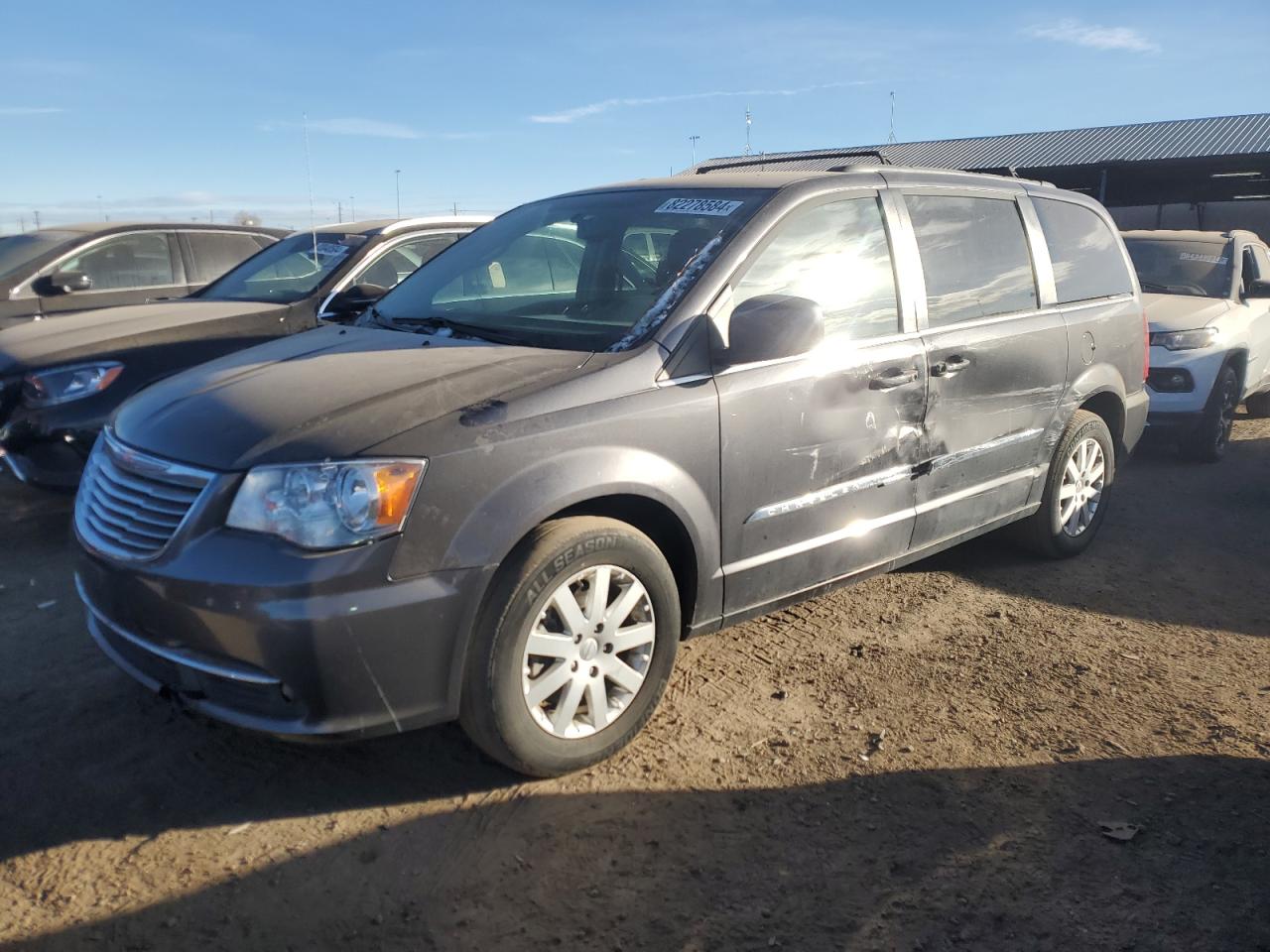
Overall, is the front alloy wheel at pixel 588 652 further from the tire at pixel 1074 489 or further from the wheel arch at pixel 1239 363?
the wheel arch at pixel 1239 363

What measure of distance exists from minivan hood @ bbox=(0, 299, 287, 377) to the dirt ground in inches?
59.8

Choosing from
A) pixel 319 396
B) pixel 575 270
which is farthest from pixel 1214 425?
pixel 319 396

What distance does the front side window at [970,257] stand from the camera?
427 cm

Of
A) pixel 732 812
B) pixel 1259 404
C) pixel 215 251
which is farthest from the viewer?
pixel 1259 404

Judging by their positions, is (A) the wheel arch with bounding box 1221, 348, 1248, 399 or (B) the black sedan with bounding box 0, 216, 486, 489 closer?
(B) the black sedan with bounding box 0, 216, 486, 489

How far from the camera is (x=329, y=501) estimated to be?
2734mm

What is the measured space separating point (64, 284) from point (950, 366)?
21.4 feet

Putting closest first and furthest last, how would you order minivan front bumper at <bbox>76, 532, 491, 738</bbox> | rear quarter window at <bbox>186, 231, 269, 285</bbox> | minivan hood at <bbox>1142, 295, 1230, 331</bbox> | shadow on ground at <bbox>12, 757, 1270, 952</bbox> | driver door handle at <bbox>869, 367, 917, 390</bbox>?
1. shadow on ground at <bbox>12, 757, 1270, 952</bbox>
2. minivan front bumper at <bbox>76, 532, 491, 738</bbox>
3. driver door handle at <bbox>869, 367, 917, 390</bbox>
4. minivan hood at <bbox>1142, 295, 1230, 331</bbox>
5. rear quarter window at <bbox>186, 231, 269, 285</bbox>

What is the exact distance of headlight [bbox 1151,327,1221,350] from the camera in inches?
310

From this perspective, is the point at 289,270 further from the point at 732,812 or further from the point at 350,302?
the point at 732,812

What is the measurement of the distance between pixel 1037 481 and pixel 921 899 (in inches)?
110

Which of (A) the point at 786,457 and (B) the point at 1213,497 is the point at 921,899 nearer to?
(A) the point at 786,457

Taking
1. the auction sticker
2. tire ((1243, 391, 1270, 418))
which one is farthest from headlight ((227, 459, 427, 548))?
tire ((1243, 391, 1270, 418))

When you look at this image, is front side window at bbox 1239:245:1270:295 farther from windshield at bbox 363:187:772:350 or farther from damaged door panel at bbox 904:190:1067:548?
windshield at bbox 363:187:772:350
